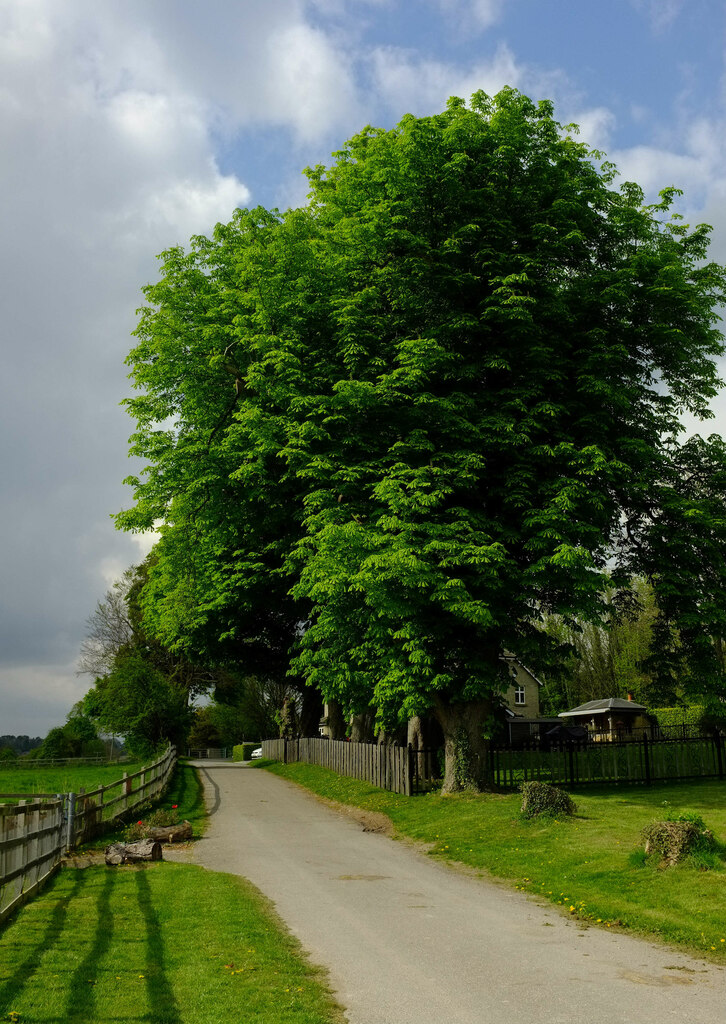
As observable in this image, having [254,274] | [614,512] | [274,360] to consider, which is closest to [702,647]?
[614,512]

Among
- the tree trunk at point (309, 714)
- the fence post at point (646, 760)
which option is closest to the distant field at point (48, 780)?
the tree trunk at point (309, 714)

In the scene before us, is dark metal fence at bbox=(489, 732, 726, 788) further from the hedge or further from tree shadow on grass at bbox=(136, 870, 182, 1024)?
the hedge

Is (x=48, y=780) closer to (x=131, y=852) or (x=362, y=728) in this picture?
(x=362, y=728)

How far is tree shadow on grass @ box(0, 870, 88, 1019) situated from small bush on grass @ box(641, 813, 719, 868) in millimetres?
8286

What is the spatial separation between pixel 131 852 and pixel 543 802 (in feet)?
26.3

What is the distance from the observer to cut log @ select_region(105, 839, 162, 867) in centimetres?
1505

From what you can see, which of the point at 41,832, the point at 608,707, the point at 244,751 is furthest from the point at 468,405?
the point at 244,751

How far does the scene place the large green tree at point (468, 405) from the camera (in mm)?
20312

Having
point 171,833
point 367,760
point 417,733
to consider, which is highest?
point 417,733

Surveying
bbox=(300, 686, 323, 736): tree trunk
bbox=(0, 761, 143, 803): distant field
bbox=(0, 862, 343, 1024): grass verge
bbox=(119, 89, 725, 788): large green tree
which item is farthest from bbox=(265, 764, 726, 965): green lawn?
bbox=(300, 686, 323, 736): tree trunk

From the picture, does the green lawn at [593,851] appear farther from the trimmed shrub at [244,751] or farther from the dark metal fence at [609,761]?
the trimmed shrub at [244,751]

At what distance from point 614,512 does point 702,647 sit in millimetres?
4234

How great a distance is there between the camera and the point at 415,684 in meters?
20.3

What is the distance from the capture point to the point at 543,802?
676 inches
